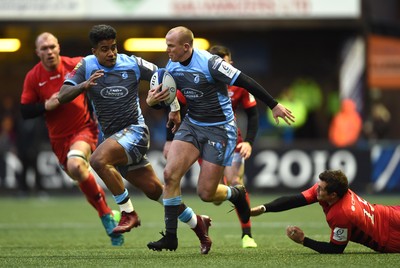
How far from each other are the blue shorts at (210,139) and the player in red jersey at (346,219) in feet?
2.80

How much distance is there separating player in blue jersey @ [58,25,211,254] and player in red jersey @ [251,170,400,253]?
1.13 metres

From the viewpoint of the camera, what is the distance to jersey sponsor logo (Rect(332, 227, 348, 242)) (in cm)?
945

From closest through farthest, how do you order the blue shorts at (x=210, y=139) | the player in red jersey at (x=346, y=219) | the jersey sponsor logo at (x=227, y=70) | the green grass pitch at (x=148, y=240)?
the green grass pitch at (x=148, y=240) < the player in red jersey at (x=346, y=219) < the jersey sponsor logo at (x=227, y=70) < the blue shorts at (x=210, y=139)

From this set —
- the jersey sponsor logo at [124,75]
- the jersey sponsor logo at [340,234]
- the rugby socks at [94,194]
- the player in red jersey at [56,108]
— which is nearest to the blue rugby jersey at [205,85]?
the jersey sponsor logo at [124,75]

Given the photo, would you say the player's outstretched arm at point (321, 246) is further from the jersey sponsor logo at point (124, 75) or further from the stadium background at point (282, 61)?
the stadium background at point (282, 61)

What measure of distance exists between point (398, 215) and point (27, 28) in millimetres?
15430

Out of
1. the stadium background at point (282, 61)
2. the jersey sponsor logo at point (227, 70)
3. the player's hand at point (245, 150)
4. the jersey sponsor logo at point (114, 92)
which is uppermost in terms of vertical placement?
the jersey sponsor logo at point (227, 70)

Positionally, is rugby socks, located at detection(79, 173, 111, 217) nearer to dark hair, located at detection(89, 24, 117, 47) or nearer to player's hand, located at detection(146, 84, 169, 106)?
dark hair, located at detection(89, 24, 117, 47)

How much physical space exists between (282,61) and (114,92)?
16459 millimetres

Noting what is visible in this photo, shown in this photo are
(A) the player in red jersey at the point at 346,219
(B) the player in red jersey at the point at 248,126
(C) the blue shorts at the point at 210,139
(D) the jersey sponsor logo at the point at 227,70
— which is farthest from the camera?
(B) the player in red jersey at the point at 248,126

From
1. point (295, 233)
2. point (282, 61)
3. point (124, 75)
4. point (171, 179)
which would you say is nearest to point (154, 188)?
point (171, 179)

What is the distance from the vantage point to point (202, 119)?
10.0m

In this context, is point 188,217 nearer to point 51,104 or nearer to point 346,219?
point 346,219

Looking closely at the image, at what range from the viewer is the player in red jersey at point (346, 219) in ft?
31.0
